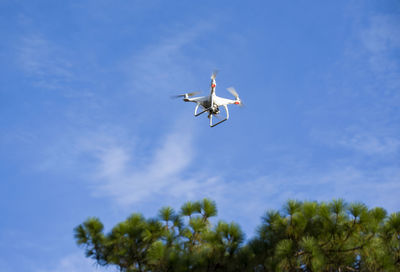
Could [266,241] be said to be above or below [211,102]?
below

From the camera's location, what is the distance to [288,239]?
11805mm

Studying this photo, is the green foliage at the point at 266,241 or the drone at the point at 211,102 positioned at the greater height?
the drone at the point at 211,102

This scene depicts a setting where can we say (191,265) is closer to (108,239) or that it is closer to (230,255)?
(230,255)

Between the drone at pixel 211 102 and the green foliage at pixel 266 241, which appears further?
the drone at pixel 211 102

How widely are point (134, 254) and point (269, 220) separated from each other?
161 inches

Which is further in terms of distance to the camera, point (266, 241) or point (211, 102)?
point (211, 102)

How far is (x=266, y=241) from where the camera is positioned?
477 inches

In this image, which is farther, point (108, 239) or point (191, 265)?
point (108, 239)

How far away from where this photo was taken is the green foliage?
36.2 ft

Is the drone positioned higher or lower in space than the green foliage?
higher

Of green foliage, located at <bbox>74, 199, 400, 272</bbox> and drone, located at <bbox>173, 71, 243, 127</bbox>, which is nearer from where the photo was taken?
green foliage, located at <bbox>74, 199, 400, 272</bbox>

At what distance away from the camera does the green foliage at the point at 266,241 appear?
11023 mm

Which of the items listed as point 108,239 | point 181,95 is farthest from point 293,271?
point 181,95

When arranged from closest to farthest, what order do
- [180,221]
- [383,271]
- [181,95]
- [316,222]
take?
[383,271]
[316,222]
[180,221]
[181,95]
